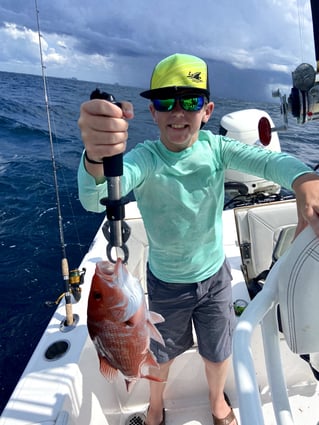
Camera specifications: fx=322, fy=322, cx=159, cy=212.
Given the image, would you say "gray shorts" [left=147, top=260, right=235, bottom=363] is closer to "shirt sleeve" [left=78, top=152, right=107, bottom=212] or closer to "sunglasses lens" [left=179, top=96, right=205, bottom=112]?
"shirt sleeve" [left=78, top=152, right=107, bottom=212]

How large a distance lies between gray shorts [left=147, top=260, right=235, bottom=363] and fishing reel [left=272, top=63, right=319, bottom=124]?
0.89 meters

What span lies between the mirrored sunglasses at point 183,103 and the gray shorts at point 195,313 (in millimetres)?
870

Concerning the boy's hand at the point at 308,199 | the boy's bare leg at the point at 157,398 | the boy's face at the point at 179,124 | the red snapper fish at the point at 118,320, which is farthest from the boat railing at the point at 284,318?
the boy's bare leg at the point at 157,398

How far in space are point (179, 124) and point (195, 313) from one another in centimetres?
104

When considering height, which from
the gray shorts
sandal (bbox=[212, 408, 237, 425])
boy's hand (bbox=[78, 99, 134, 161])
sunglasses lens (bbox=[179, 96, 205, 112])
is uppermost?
sunglasses lens (bbox=[179, 96, 205, 112])

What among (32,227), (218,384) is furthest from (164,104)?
(32,227)

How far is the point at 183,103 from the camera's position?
140cm

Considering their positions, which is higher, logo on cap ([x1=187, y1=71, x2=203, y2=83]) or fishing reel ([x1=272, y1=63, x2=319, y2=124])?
logo on cap ([x1=187, y1=71, x2=203, y2=83])

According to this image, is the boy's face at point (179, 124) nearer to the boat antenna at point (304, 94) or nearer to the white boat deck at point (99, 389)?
the boat antenna at point (304, 94)

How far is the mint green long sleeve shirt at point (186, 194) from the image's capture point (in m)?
1.50

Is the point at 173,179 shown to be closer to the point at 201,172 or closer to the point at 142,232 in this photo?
the point at 201,172

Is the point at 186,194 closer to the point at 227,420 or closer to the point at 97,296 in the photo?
the point at 97,296

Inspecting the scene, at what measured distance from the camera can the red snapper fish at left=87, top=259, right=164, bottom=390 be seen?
95cm

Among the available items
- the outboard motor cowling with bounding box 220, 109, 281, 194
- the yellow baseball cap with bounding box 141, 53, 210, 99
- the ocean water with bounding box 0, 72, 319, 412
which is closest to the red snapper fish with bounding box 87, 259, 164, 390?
the yellow baseball cap with bounding box 141, 53, 210, 99
